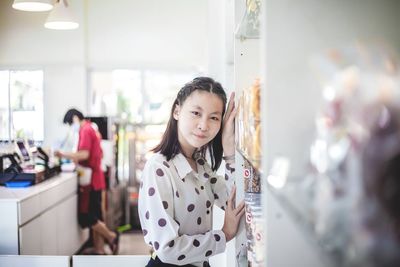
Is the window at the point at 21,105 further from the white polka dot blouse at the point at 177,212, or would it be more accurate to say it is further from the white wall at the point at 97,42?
the white polka dot blouse at the point at 177,212

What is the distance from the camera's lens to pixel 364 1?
3.50ft

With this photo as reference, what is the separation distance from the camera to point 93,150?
17.7 ft

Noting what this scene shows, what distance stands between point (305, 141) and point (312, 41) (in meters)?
0.20

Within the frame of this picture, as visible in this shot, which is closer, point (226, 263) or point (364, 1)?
point (364, 1)

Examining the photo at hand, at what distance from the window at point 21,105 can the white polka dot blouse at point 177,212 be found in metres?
4.98

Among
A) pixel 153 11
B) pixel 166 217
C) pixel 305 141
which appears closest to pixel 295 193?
pixel 305 141

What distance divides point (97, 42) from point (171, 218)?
19.0ft

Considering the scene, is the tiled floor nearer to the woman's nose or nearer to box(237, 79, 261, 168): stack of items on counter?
the woman's nose

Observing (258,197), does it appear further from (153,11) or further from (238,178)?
(153,11)

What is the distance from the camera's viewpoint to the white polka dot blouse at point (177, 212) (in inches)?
69.7

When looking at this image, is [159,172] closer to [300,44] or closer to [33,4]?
[300,44]

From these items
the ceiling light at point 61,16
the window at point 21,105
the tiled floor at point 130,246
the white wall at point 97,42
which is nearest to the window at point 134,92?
the white wall at point 97,42

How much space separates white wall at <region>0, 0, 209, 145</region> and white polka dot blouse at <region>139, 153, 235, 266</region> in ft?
17.3

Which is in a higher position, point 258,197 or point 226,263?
point 258,197
